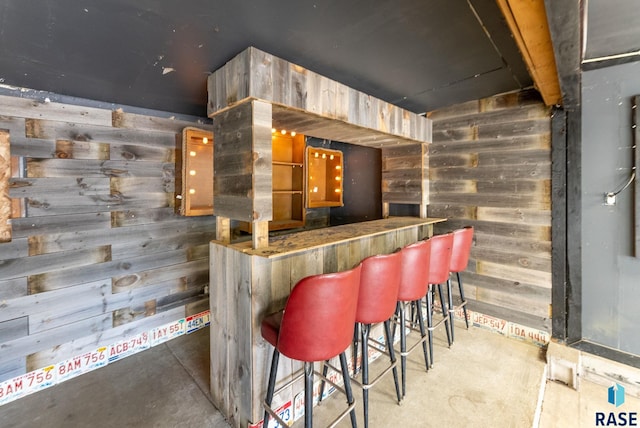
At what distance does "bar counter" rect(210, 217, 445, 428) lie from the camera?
4.61 feet

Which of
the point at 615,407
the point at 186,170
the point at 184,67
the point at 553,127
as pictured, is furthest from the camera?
the point at 186,170

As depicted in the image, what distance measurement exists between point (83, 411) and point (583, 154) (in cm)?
383

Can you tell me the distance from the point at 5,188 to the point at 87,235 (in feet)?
1.69

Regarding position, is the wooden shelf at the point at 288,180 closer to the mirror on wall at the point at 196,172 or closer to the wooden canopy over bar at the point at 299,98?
the mirror on wall at the point at 196,172

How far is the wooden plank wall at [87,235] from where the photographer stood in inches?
69.8

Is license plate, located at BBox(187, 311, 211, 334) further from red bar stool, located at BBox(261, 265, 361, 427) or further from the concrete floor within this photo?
red bar stool, located at BBox(261, 265, 361, 427)

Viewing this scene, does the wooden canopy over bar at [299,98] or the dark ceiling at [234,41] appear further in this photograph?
the wooden canopy over bar at [299,98]

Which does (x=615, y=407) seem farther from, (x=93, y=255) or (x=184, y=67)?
(x=93, y=255)

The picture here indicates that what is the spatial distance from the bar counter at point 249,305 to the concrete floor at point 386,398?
0.78 feet

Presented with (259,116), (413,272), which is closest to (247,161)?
(259,116)

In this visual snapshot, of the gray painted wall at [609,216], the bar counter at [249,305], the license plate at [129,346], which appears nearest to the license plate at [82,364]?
the license plate at [129,346]

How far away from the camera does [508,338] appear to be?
8.04ft

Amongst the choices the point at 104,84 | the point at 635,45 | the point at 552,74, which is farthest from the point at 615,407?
the point at 104,84

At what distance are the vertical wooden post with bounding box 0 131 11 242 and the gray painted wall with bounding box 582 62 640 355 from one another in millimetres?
3985
